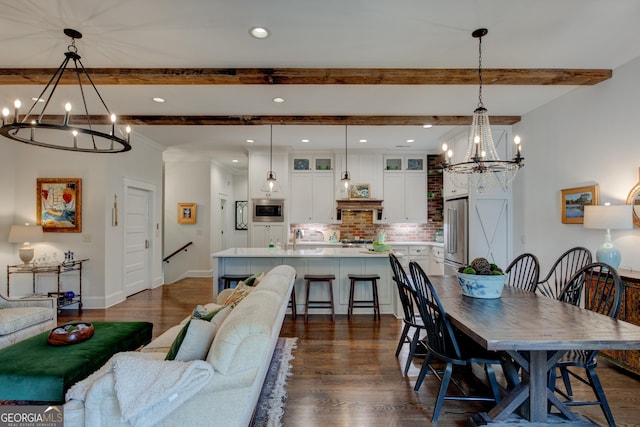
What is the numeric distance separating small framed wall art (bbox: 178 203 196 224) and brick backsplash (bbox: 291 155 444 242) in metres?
2.39

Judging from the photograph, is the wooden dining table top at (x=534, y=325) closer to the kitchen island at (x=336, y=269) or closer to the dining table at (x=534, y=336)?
the dining table at (x=534, y=336)

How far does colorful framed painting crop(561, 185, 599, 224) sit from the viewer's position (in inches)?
133

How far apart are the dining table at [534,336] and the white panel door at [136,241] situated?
526 centimetres

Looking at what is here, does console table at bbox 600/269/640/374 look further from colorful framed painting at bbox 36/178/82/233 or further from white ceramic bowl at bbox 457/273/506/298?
colorful framed painting at bbox 36/178/82/233

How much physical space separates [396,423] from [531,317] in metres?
1.10

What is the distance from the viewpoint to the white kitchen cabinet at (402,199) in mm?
6660

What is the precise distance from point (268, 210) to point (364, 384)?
14.4 ft

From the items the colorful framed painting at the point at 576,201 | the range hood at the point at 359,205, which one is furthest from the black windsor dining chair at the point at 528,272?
the range hood at the point at 359,205

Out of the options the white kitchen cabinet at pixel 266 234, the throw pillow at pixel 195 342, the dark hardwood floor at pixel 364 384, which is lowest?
the dark hardwood floor at pixel 364 384

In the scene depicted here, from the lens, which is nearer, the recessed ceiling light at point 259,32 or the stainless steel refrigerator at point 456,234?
the recessed ceiling light at point 259,32

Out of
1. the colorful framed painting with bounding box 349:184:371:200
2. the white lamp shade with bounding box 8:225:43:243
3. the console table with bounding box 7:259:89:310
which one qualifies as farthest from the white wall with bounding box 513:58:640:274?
the white lamp shade with bounding box 8:225:43:243

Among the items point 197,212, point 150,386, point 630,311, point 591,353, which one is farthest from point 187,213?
point 630,311

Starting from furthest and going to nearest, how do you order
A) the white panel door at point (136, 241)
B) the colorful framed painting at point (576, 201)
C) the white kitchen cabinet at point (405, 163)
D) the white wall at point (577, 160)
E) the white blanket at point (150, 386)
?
1. the white kitchen cabinet at point (405, 163)
2. the white panel door at point (136, 241)
3. the colorful framed painting at point (576, 201)
4. the white wall at point (577, 160)
5. the white blanket at point (150, 386)

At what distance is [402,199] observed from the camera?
6672 mm
